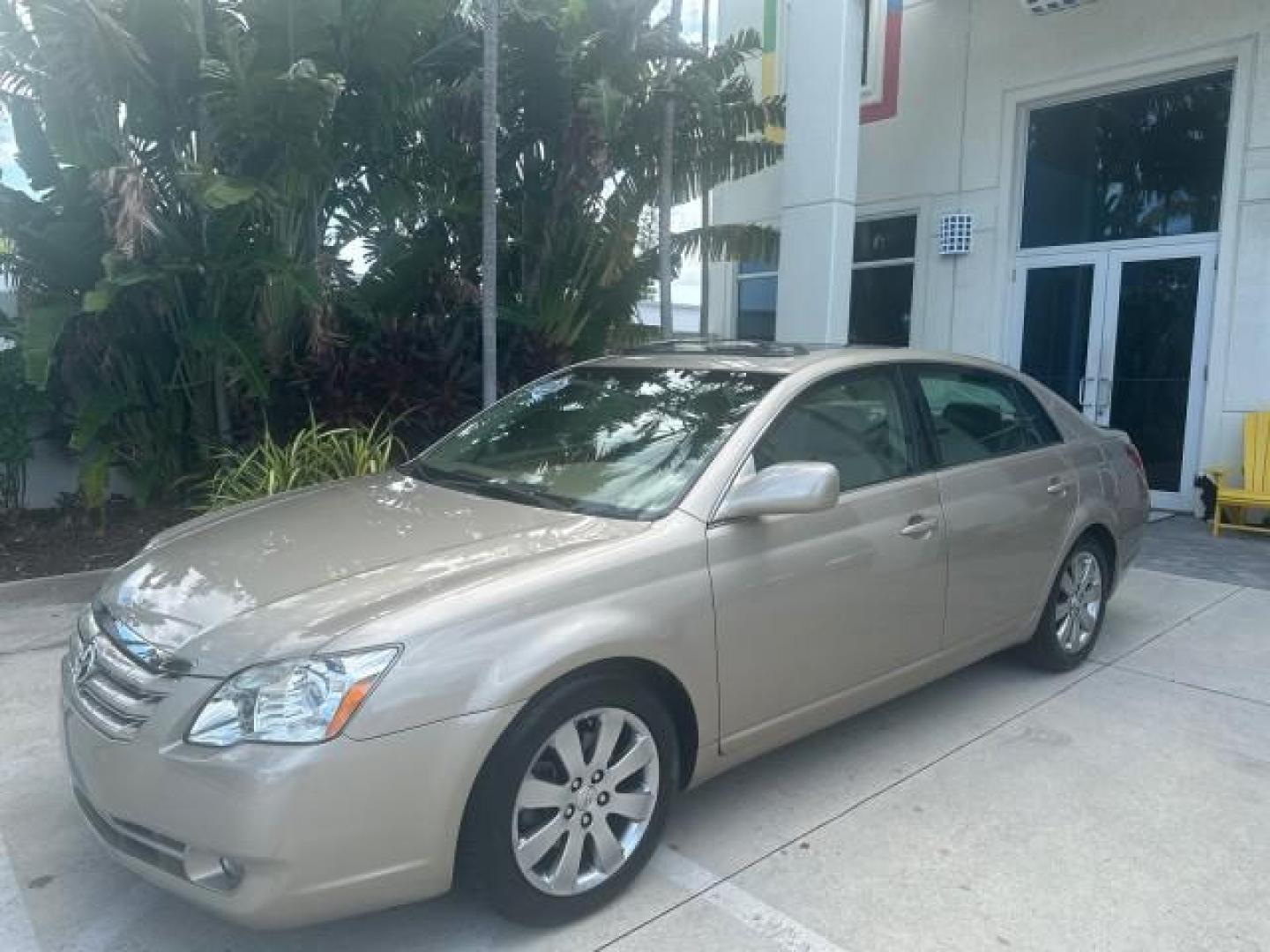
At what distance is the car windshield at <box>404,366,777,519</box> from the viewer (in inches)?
129

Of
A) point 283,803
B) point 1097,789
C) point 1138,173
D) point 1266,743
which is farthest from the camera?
point 1138,173

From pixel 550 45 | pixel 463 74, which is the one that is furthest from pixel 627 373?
pixel 463 74

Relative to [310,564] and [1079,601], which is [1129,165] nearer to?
[1079,601]

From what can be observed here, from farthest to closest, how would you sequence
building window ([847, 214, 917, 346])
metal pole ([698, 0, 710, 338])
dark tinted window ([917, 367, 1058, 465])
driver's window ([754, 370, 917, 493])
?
building window ([847, 214, 917, 346])
metal pole ([698, 0, 710, 338])
dark tinted window ([917, 367, 1058, 465])
driver's window ([754, 370, 917, 493])

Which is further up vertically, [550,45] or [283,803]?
[550,45]

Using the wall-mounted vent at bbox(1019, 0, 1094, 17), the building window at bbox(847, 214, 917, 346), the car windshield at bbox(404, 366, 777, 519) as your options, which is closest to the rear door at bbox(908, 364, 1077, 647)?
the car windshield at bbox(404, 366, 777, 519)

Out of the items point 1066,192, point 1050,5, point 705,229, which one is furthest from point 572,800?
point 1066,192

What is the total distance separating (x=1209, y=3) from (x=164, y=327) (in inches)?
359

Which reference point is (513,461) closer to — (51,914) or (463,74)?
(51,914)

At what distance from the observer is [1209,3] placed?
847cm

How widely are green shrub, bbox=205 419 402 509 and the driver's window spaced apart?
3.85 meters

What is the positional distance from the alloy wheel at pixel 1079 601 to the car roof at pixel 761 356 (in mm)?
1103

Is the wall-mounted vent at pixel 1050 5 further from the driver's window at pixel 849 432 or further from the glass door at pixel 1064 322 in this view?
the driver's window at pixel 849 432

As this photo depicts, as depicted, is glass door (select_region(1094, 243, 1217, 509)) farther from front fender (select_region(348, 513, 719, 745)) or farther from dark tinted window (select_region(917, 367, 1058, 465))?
front fender (select_region(348, 513, 719, 745))
